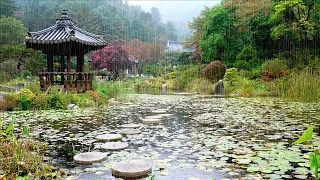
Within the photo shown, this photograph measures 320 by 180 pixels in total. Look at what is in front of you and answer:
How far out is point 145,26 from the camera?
47.7 meters

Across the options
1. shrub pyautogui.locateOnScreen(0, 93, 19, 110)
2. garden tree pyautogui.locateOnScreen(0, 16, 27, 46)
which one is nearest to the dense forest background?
garden tree pyautogui.locateOnScreen(0, 16, 27, 46)

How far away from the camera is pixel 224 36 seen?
20.0 m

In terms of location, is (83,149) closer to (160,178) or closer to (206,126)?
(160,178)

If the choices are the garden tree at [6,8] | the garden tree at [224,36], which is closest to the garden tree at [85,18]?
the garden tree at [6,8]

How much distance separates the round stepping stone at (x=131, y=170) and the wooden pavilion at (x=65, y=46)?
6.55m

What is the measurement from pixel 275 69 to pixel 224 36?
5.83 m

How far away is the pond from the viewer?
290 centimetres

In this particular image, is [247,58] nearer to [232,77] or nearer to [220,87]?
[232,77]

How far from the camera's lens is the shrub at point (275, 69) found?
562 inches

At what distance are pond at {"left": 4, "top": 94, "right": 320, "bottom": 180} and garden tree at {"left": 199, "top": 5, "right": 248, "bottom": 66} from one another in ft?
43.4

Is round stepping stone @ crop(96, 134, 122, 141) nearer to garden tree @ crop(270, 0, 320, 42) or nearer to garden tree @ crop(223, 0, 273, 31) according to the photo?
garden tree @ crop(270, 0, 320, 42)

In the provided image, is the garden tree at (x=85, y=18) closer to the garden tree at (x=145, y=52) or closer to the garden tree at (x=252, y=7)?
the garden tree at (x=145, y=52)

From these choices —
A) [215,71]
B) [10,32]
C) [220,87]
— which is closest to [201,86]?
[220,87]

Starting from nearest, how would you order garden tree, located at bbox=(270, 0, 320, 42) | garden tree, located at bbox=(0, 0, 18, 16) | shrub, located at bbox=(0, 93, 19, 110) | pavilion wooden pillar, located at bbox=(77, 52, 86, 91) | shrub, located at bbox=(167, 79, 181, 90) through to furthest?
shrub, located at bbox=(0, 93, 19, 110)
pavilion wooden pillar, located at bbox=(77, 52, 86, 91)
garden tree, located at bbox=(270, 0, 320, 42)
shrub, located at bbox=(167, 79, 181, 90)
garden tree, located at bbox=(0, 0, 18, 16)
